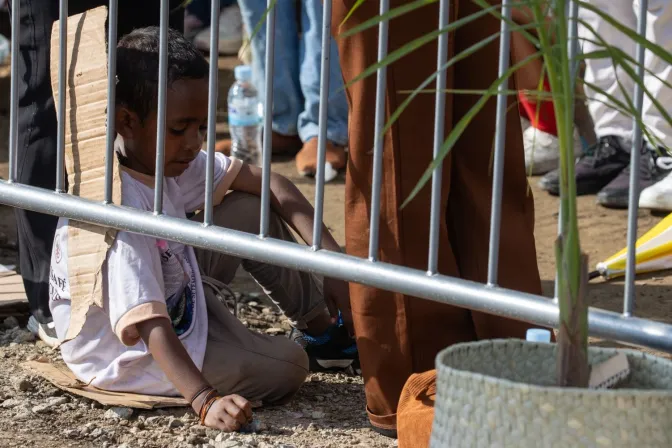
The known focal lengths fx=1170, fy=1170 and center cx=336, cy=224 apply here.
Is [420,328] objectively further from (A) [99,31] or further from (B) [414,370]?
(A) [99,31]

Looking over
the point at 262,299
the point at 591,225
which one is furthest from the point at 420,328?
the point at 591,225

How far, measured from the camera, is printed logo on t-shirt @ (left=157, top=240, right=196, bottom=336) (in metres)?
3.12

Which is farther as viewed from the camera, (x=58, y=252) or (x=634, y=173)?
(x=58, y=252)

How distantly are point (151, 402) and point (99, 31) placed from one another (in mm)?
970

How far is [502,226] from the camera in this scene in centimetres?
278

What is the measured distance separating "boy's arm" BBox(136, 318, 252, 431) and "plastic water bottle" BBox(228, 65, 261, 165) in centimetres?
355

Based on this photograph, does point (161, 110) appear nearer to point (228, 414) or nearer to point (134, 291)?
point (134, 291)

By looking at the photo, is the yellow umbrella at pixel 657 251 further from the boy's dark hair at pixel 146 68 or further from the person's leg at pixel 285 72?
the person's leg at pixel 285 72

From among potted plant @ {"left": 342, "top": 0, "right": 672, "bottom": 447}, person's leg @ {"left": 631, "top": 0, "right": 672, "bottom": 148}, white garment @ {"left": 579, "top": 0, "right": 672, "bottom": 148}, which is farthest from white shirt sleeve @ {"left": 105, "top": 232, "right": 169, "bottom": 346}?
person's leg @ {"left": 631, "top": 0, "right": 672, "bottom": 148}

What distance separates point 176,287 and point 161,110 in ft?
1.78

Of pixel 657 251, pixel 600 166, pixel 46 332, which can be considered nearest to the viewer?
pixel 46 332

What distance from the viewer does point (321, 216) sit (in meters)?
2.70

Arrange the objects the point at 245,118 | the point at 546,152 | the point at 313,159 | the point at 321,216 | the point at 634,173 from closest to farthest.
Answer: the point at 634,173, the point at 321,216, the point at 546,152, the point at 313,159, the point at 245,118

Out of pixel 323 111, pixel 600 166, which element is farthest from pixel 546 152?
pixel 323 111
